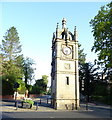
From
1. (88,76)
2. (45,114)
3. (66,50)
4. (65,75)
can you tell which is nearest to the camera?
(45,114)

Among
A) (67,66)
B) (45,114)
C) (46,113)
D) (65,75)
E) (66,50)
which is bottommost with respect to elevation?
(46,113)

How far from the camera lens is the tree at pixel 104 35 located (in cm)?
1850

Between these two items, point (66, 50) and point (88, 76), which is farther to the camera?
point (88, 76)

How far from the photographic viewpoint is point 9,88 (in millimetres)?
37438

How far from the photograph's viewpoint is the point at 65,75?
994 inches

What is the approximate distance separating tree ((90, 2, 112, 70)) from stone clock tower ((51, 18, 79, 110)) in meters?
6.15

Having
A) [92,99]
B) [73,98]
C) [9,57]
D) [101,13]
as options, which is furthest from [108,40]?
[9,57]

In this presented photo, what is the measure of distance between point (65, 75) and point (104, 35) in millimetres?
8890

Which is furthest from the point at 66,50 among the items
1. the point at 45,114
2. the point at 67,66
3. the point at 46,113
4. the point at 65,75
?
the point at 45,114

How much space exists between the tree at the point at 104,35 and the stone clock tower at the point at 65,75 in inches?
242

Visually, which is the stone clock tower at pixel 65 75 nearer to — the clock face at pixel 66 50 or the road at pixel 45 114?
the clock face at pixel 66 50

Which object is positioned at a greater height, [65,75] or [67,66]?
[67,66]

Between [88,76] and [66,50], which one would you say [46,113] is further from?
[88,76]

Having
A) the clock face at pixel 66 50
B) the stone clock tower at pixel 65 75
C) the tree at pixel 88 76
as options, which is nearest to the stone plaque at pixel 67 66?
the stone clock tower at pixel 65 75
